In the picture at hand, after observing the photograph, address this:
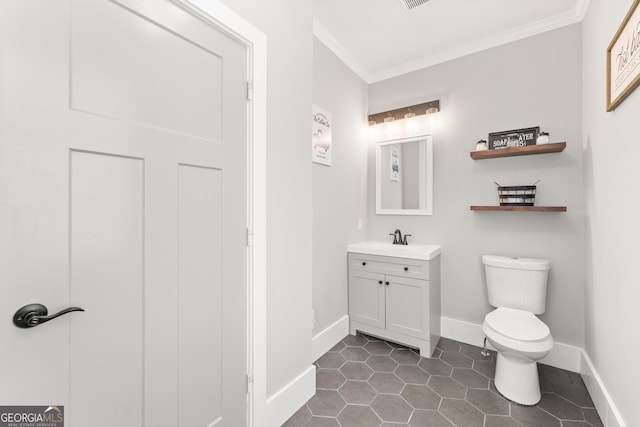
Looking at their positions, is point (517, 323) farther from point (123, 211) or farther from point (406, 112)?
point (123, 211)

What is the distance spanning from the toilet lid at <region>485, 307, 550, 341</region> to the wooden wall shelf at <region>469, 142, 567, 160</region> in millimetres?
1227

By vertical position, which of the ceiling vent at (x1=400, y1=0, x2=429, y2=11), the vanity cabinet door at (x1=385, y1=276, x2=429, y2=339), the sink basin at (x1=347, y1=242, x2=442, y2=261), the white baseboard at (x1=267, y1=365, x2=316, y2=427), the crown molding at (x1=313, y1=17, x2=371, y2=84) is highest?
the ceiling vent at (x1=400, y1=0, x2=429, y2=11)

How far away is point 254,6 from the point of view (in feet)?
4.85

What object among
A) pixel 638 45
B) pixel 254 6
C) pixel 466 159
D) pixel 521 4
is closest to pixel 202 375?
pixel 254 6

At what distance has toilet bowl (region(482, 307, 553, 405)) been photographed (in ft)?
5.60

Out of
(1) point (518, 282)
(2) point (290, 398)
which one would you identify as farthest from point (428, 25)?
(2) point (290, 398)

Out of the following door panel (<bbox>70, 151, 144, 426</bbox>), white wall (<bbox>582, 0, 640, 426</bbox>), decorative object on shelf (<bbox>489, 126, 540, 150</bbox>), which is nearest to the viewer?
door panel (<bbox>70, 151, 144, 426</bbox>)

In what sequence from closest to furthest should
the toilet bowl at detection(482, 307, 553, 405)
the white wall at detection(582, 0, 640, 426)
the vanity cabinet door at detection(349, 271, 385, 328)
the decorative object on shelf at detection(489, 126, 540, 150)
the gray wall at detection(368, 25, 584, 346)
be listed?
the white wall at detection(582, 0, 640, 426)
the toilet bowl at detection(482, 307, 553, 405)
the gray wall at detection(368, 25, 584, 346)
the decorative object on shelf at detection(489, 126, 540, 150)
the vanity cabinet door at detection(349, 271, 385, 328)

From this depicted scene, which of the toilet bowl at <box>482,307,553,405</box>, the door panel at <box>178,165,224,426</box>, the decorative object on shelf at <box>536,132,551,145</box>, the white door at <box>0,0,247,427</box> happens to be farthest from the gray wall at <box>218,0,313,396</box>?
the decorative object on shelf at <box>536,132,551,145</box>

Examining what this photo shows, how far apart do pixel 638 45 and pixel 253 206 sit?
189 centimetres

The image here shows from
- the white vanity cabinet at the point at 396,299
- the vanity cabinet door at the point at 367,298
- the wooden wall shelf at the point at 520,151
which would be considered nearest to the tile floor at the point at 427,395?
the white vanity cabinet at the point at 396,299

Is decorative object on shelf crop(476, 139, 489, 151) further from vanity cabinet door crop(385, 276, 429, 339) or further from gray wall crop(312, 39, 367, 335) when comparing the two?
vanity cabinet door crop(385, 276, 429, 339)

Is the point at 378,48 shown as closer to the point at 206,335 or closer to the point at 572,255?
the point at 572,255

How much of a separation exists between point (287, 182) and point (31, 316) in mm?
1197
